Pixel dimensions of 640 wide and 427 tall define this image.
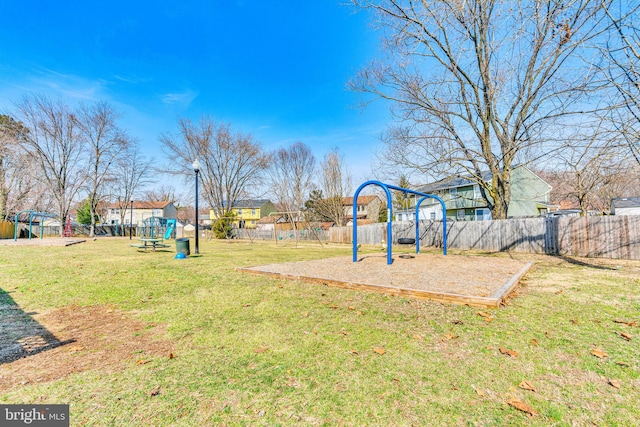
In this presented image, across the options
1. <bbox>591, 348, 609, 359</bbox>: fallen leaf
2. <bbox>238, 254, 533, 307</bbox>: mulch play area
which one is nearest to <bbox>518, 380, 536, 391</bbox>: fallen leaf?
<bbox>591, 348, 609, 359</bbox>: fallen leaf

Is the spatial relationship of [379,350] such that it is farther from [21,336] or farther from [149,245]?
[149,245]

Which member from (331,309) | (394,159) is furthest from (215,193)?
(331,309)

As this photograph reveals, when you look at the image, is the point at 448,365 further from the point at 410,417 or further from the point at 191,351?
the point at 191,351

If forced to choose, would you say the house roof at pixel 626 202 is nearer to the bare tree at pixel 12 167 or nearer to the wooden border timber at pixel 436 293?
the wooden border timber at pixel 436 293

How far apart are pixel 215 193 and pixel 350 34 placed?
25.7 metres

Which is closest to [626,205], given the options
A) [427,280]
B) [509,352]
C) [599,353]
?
[427,280]

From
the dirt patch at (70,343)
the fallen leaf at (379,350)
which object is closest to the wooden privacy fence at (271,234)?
the dirt patch at (70,343)

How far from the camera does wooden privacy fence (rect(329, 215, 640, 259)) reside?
38.5 ft

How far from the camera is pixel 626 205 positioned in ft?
87.0

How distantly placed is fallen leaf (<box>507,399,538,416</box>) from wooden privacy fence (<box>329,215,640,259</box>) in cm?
1436

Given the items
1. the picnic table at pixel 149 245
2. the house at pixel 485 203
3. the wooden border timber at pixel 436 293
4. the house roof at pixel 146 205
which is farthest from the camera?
the house roof at pixel 146 205

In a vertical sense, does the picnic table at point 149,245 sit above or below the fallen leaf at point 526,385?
above

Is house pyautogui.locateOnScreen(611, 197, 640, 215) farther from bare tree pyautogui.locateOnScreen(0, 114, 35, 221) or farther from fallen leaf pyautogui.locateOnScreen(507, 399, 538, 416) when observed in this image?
bare tree pyautogui.locateOnScreen(0, 114, 35, 221)

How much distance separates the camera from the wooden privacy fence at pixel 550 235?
38.5 ft
